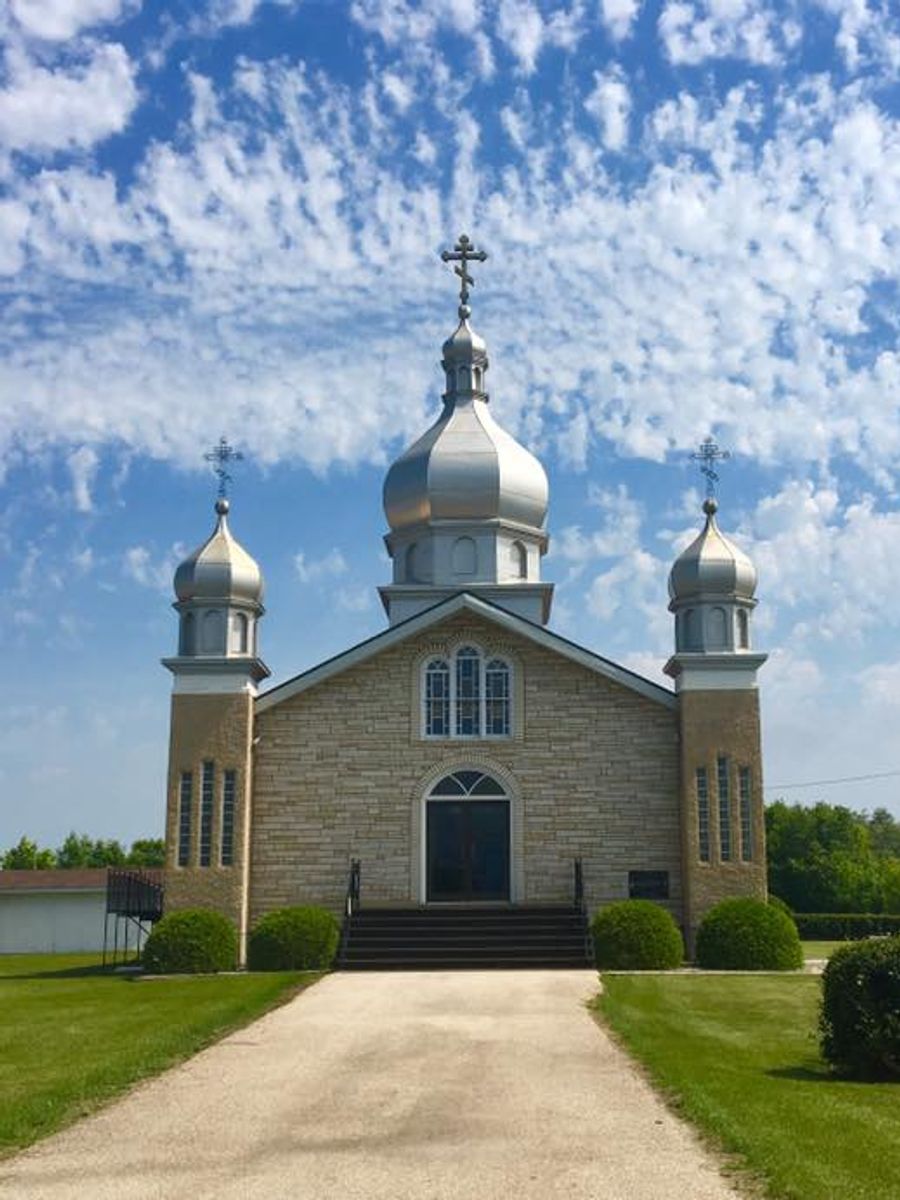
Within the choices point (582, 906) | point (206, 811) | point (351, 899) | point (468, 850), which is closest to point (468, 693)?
point (468, 850)

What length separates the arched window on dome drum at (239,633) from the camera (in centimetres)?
2847

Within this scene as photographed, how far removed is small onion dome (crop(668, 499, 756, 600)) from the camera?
28422mm

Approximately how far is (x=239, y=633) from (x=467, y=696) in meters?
4.68

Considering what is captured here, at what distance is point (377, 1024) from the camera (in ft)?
53.3

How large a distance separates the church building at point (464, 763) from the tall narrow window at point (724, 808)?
39 mm

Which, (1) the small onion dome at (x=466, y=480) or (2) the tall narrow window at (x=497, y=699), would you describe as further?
(1) the small onion dome at (x=466, y=480)

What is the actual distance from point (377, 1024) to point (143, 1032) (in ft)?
8.43

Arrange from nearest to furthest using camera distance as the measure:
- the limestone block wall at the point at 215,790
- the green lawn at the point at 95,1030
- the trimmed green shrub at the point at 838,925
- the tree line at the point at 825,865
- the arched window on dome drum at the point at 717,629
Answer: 1. the green lawn at the point at 95,1030
2. the limestone block wall at the point at 215,790
3. the arched window on dome drum at the point at 717,629
4. the trimmed green shrub at the point at 838,925
5. the tree line at the point at 825,865

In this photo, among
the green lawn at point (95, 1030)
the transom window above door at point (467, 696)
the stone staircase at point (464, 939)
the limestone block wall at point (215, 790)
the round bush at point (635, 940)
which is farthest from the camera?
the transom window above door at point (467, 696)

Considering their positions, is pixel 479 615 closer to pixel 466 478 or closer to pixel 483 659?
pixel 483 659

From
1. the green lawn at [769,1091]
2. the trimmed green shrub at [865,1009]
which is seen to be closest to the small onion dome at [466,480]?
the green lawn at [769,1091]

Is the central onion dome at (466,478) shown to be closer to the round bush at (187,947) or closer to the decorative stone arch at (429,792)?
the decorative stone arch at (429,792)

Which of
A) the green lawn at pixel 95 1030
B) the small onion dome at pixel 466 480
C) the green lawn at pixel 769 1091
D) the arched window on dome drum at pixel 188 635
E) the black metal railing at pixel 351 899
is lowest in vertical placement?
the green lawn at pixel 95 1030

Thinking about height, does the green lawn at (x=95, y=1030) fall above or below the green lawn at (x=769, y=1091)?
below
